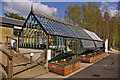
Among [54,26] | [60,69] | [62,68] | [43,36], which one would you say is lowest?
[60,69]

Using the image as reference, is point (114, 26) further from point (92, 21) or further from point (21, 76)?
point (21, 76)

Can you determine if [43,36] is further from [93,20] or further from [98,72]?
[93,20]

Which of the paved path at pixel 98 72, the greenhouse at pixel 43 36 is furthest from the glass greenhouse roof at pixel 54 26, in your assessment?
the paved path at pixel 98 72

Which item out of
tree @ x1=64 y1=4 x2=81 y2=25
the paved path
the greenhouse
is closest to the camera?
the paved path

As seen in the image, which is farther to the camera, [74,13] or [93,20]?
[74,13]

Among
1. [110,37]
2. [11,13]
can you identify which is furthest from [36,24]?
[110,37]

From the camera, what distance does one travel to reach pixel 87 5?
36.2m

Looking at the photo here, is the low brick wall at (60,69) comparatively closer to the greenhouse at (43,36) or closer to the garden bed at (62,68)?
the garden bed at (62,68)

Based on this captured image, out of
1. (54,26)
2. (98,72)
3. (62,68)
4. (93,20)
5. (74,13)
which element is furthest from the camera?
(74,13)

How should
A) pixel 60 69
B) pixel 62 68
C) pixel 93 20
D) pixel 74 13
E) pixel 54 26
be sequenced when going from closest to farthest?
pixel 62 68
pixel 60 69
pixel 54 26
pixel 93 20
pixel 74 13

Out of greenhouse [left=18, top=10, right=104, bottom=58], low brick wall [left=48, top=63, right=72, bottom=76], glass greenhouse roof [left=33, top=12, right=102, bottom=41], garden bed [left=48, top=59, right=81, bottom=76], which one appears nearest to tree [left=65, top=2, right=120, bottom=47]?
glass greenhouse roof [left=33, top=12, right=102, bottom=41]

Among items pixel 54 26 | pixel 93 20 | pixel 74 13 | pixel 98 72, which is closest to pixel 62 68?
pixel 98 72

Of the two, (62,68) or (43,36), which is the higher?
(43,36)

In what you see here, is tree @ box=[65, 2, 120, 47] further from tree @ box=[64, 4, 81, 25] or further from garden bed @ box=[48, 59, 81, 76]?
garden bed @ box=[48, 59, 81, 76]
